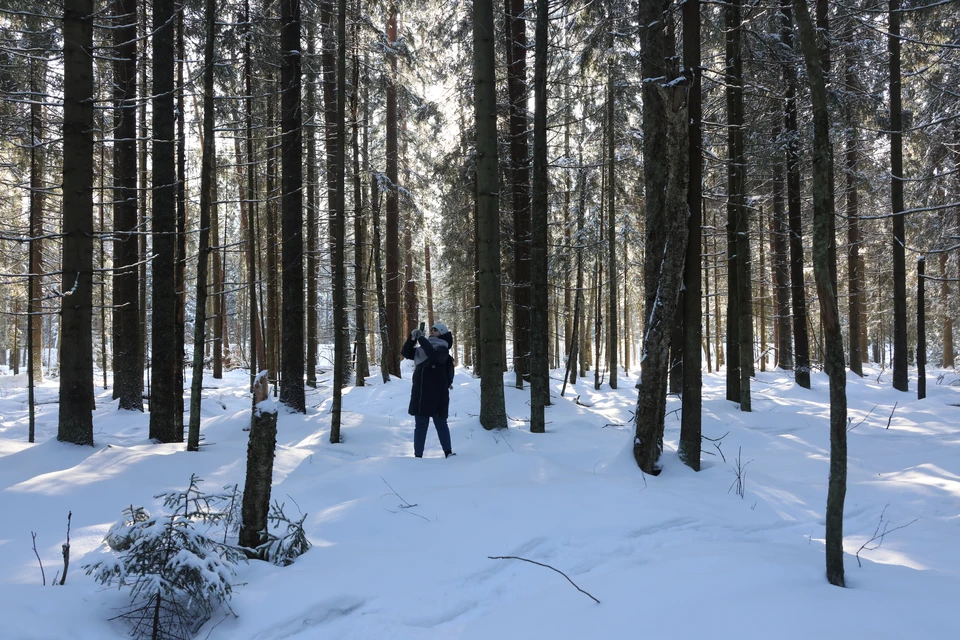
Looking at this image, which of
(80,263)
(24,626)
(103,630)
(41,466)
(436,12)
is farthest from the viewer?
(436,12)

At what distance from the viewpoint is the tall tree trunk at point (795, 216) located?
13.3 meters

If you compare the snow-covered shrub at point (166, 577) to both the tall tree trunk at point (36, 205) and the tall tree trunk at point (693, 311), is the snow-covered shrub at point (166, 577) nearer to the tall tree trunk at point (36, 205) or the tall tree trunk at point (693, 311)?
the tall tree trunk at point (36, 205)

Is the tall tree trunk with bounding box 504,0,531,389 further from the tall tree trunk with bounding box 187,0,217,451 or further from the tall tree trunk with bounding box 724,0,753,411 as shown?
the tall tree trunk with bounding box 187,0,217,451

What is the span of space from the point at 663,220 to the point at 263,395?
4.89m

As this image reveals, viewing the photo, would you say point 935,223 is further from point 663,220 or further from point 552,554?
point 552,554

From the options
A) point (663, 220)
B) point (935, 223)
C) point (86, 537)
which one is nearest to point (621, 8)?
point (663, 220)

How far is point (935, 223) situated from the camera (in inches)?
725

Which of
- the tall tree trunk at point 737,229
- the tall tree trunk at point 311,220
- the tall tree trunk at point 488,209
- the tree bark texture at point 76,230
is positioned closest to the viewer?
the tree bark texture at point 76,230

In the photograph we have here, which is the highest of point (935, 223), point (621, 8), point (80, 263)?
point (621, 8)

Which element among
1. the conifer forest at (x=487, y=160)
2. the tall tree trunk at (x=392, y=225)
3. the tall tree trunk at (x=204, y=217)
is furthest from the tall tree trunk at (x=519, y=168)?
the tall tree trunk at (x=204, y=217)

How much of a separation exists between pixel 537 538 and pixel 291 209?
895 centimetres

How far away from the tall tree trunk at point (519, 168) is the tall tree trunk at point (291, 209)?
14.5 ft

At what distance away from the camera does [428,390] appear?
7.88m

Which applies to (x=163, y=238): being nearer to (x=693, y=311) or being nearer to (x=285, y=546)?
(x=285, y=546)
